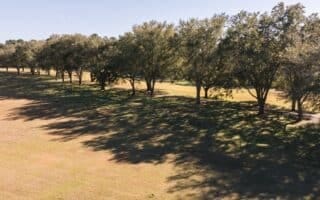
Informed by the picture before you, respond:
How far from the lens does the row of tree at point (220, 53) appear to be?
38875 mm

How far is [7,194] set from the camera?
67.9 ft

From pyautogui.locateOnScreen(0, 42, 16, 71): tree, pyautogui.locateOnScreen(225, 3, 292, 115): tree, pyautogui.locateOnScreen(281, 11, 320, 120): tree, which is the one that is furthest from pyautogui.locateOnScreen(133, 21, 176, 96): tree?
pyautogui.locateOnScreen(0, 42, 16, 71): tree

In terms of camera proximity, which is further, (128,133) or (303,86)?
(128,133)

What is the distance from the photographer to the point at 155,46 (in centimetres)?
6006

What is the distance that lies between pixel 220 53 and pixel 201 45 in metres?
4.44

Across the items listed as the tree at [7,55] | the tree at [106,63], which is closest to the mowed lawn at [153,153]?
the tree at [106,63]

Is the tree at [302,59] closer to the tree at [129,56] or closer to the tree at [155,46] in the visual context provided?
the tree at [155,46]

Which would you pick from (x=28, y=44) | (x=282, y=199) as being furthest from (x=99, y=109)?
(x=28, y=44)

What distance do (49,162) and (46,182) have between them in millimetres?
4266

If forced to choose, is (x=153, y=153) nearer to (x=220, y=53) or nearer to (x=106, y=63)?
(x=220, y=53)

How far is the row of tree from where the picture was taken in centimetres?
3888

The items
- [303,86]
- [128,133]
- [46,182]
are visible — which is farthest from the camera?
[128,133]

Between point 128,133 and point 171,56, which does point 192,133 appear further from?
point 171,56

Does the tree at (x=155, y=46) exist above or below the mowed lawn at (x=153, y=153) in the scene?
above
